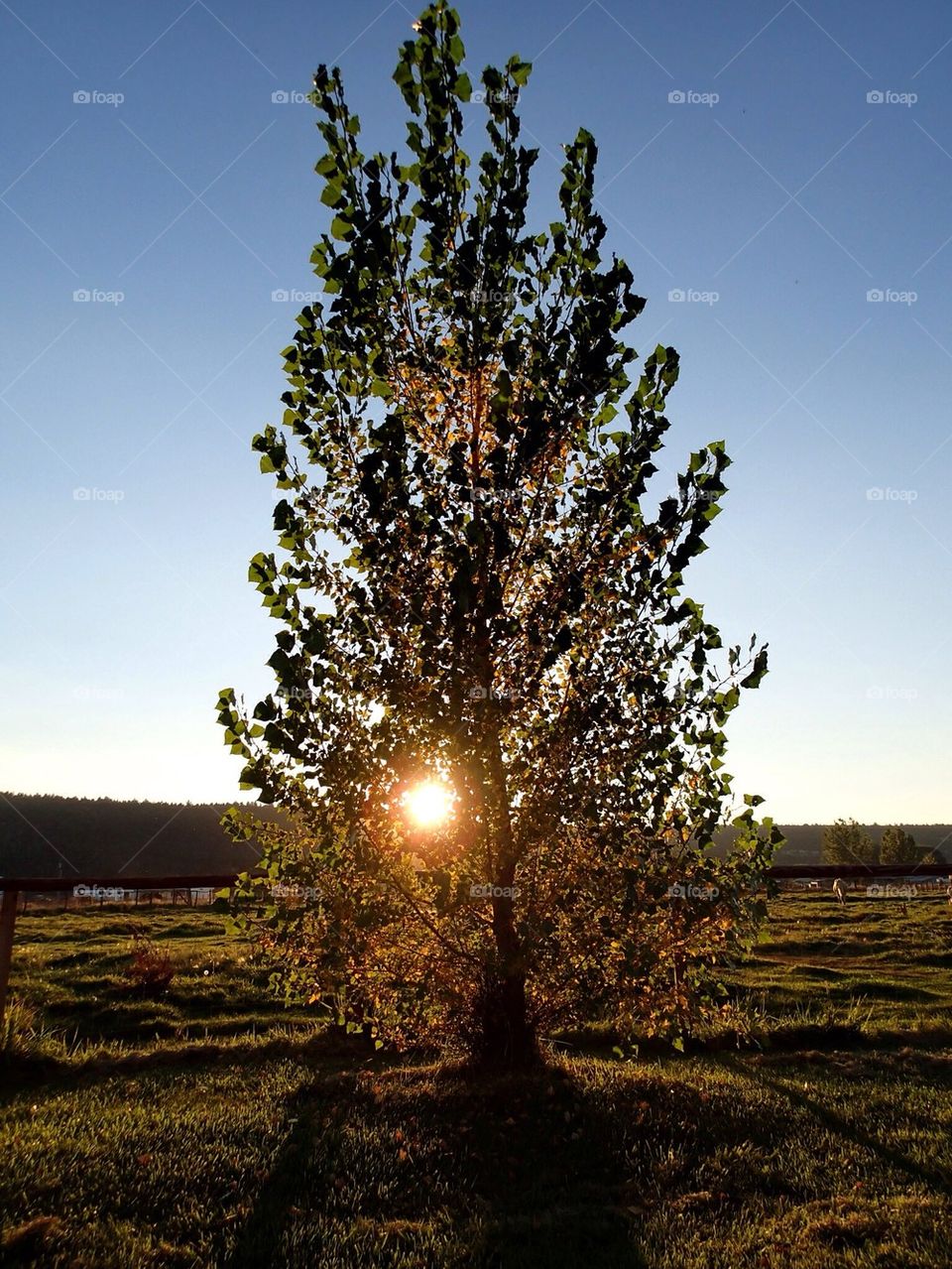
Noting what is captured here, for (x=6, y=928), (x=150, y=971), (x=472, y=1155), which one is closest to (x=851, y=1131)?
(x=472, y=1155)

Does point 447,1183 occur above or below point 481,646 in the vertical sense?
below

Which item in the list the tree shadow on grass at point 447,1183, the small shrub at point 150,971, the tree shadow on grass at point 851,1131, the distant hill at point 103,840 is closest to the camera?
the tree shadow on grass at point 447,1183

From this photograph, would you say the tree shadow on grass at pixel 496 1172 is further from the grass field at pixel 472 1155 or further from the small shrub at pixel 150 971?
the small shrub at pixel 150 971

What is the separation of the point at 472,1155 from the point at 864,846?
96.0 m

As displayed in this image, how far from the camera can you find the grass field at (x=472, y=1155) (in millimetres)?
5133

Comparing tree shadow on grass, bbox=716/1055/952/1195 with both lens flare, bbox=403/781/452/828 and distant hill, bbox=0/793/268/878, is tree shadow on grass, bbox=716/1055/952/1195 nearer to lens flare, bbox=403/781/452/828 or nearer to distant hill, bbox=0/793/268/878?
lens flare, bbox=403/781/452/828

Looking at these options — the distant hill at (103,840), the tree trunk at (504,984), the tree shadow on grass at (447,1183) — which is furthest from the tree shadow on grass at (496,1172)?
the distant hill at (103,840)

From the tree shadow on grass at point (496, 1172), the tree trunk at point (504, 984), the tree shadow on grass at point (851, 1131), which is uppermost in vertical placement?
the tree trunk at point (504, 984)

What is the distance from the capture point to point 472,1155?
6730 mm

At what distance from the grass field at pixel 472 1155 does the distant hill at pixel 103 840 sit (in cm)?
10508

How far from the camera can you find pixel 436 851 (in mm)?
7918

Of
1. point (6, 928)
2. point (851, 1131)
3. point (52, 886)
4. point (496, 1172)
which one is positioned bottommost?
point (851, 1131)

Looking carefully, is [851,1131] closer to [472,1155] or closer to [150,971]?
[472,1155]

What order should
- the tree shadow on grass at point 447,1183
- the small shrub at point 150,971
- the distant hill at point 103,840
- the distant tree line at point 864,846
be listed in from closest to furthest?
the tree shadow on grass at point 447,1183, the small shrub at point 150,971, the distant tree line at point 864,846, the distant hill at point 103,840
